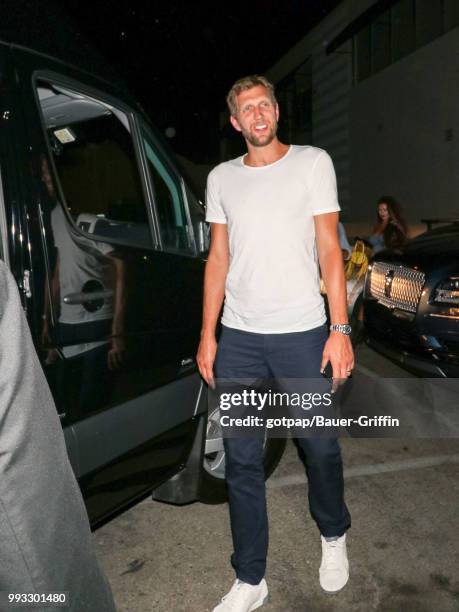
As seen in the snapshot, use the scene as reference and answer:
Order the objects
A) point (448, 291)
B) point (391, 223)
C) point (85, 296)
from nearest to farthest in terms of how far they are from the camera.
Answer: point (85, 296), point (448, 291), point (391, 223)

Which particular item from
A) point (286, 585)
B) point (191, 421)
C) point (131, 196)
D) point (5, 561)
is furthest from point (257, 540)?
point (5, 561)

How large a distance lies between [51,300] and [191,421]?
97 centimetres

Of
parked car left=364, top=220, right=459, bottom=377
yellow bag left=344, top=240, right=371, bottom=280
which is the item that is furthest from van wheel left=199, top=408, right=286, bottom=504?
yellow bag left=344, top=240, right=371, bottom=280

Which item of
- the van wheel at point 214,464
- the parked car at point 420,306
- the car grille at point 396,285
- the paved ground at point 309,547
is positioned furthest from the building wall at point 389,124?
the van wheel at point 214,464

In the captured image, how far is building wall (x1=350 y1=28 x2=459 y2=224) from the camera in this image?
1609 cm

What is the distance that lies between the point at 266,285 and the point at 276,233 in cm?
20

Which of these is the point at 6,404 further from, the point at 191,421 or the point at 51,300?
→ the point at 191,421

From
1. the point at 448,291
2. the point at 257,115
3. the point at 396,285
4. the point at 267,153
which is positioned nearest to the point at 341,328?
the point at 267,153

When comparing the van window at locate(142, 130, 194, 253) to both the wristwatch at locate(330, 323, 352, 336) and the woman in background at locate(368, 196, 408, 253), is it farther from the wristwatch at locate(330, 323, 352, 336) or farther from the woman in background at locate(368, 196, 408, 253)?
the woman in background at locate(368, 196, 408, 253)

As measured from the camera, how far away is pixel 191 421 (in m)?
2.77

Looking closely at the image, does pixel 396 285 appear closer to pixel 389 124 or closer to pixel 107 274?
pixel 107 274

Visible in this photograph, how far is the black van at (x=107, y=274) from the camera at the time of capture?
202 cm

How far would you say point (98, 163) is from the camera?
287 centimetres

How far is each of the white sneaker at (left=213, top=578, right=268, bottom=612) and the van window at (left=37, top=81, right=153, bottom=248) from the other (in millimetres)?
1377
